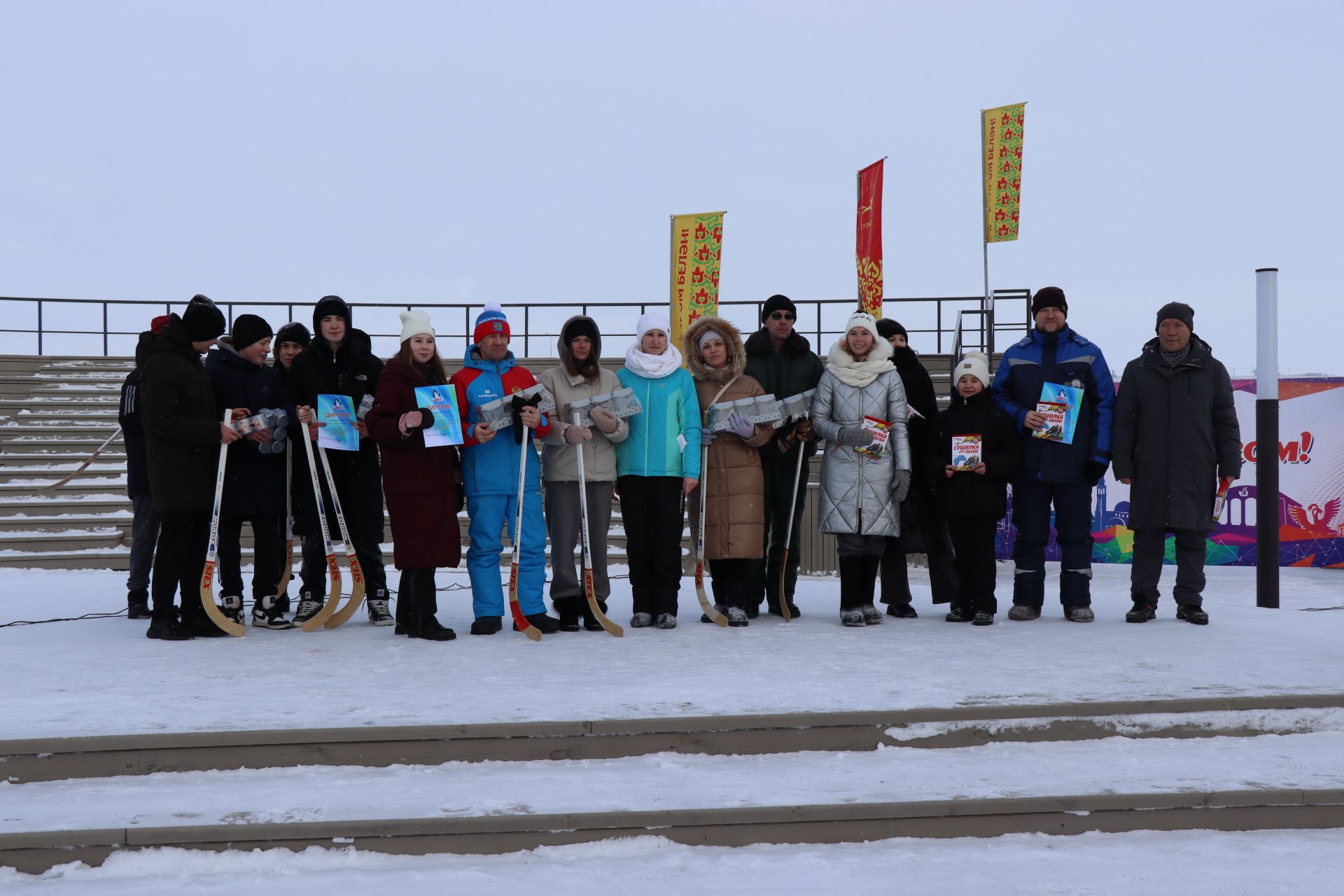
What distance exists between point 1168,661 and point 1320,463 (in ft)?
22.5

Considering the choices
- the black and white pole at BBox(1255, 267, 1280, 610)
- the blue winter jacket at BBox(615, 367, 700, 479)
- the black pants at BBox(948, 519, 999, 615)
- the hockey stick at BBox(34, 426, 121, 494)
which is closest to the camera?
the blue winter jacket at BBox(615, 367, 700, 479)

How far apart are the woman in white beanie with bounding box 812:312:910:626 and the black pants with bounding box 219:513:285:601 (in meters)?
2.94

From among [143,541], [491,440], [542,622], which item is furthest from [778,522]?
[143,541]

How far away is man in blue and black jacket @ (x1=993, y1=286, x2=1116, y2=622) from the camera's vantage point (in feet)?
20.2

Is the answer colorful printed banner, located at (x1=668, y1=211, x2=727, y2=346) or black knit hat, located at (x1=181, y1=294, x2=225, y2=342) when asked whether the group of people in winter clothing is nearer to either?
black knit hat, located at (x1=181, y1=294, x2=225, y2=342)

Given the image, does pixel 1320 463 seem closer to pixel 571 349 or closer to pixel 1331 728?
pixel 1331 728

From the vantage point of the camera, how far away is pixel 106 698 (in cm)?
413

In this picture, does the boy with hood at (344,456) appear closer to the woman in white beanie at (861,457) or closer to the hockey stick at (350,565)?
the hockey stick at (350,565)

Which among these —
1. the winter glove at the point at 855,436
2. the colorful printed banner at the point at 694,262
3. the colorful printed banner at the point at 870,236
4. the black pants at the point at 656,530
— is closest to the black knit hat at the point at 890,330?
the winter glove at the point at 855,436

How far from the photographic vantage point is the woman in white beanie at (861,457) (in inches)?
235

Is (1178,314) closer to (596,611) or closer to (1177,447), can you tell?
(1177,447)

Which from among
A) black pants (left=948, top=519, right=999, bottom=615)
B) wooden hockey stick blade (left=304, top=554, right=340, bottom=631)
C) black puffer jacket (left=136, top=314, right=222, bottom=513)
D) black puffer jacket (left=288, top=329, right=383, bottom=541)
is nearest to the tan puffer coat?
black pants (left=948, top=519, right=999, bottom=615)

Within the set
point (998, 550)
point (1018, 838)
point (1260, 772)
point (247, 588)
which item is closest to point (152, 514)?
point (247, 588)

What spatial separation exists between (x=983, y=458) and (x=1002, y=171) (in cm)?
909
